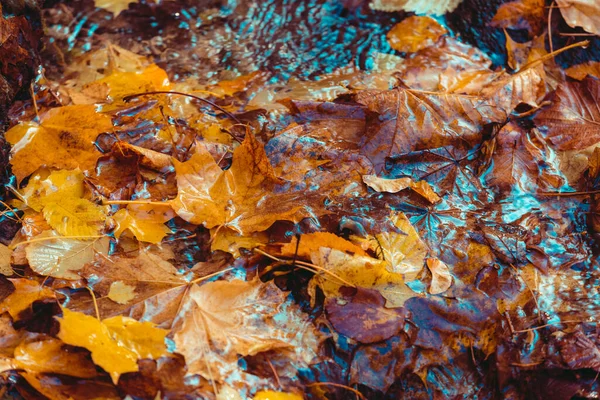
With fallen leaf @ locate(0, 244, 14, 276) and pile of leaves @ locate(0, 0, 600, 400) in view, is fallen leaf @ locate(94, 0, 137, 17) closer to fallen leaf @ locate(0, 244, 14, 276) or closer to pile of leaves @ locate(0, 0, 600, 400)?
pile of leaves @ locate(0, 0, 600, 400)

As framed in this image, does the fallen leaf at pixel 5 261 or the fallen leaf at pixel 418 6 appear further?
the fallen leaf at pixel 418 6

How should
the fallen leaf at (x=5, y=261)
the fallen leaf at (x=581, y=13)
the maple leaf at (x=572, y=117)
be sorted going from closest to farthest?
the fallen leaf at (x=5, y=261) → the maple leaf at (x=572, y=117) → the fallen leaf at (x=581, y=13)

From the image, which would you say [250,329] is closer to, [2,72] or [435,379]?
[435,379]

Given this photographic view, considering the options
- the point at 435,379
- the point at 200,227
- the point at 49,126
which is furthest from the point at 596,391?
the point at 49,126

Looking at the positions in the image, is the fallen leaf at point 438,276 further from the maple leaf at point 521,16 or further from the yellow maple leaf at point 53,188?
the maple leaf at point 521,16

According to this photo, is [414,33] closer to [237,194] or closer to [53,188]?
[237,194]

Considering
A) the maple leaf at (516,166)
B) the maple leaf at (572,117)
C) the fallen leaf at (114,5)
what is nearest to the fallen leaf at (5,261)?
the fallen leaf at (114,5)

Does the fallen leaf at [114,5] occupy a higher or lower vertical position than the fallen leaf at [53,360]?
higher
